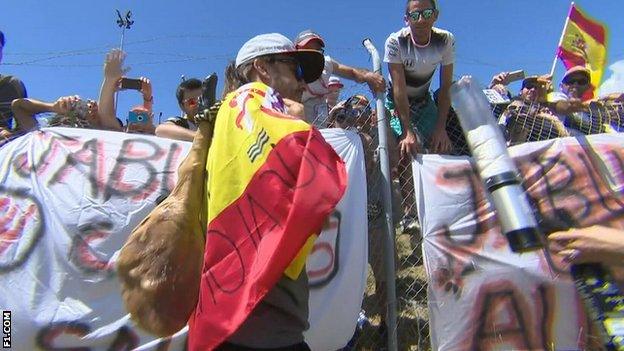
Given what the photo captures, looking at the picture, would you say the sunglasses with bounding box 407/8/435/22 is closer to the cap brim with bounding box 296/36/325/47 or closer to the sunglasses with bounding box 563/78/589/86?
the cap brim with bounding box 296/36/325/47

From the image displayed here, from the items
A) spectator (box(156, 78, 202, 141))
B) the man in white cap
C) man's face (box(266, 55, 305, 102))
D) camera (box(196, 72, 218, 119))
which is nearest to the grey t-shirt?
the man in white cap

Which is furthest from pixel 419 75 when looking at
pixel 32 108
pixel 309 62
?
pixel 32 108

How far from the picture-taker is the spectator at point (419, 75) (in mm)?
4168

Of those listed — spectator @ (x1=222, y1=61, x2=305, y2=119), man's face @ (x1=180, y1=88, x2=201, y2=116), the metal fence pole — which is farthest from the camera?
man's face @ (x1=180, y1=88, x2=201, y2=116)

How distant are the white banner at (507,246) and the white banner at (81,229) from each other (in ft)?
1.72

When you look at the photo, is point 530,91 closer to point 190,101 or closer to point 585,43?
point 190,101

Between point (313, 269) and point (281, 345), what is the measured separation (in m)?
1.84

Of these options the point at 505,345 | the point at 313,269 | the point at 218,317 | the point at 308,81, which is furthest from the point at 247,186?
the point at 505,345

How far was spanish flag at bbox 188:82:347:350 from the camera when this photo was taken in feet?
4.37

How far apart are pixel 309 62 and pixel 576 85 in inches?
190

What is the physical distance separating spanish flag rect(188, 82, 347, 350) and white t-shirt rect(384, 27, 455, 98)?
3006mm

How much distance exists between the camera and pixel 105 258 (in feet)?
10.2

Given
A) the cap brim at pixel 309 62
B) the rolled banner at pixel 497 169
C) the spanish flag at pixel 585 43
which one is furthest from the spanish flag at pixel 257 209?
the spanish flag at pixel 585 43

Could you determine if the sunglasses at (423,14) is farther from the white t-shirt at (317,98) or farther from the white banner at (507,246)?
the white banner at (507,246)
